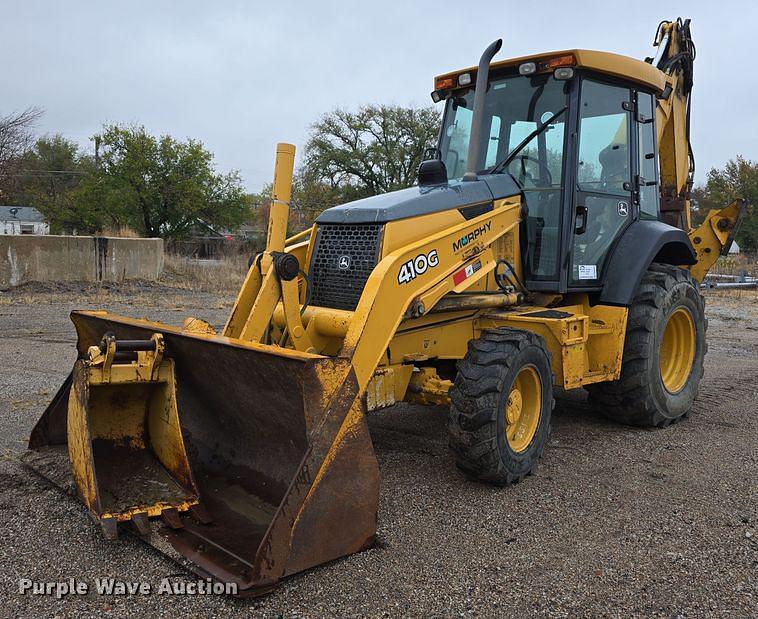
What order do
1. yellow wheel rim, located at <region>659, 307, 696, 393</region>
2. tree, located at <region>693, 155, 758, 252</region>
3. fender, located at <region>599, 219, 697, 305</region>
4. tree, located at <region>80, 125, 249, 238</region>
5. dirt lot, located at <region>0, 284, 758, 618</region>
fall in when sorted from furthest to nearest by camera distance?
tree, located at <region>693, 155, 758, 252</region>
tree, located at <region>80, 125, 249, 238</region>
yellow wheel rim, located at <region>659, 307, 696, 393</region>
fender, located at <region>599, 219, 697, 305</region>
dirt lot, located at <region>0, 284, 758, 618</region>

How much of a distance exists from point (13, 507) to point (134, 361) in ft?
3.31

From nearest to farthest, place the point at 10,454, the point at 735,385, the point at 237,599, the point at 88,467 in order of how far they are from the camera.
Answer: the point at 237,599
the point at 88,467
the point at 10,454
the point at 735,385

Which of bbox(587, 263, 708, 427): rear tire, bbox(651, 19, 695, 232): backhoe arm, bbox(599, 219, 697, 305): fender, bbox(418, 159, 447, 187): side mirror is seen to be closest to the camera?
bbox(418, 159, 447, 187): side mirror

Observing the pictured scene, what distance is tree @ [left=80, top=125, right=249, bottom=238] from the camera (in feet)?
90.5

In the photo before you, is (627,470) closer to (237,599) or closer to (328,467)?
(328,467)

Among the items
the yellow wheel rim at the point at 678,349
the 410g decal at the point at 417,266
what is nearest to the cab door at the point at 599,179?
the yellow wheel rim at the point at 678,349

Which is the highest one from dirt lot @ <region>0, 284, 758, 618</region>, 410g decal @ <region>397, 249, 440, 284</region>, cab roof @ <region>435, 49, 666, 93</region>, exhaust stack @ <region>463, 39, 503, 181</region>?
cab roof @ <region>435, 49, 666, 93</region>

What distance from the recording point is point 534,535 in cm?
360

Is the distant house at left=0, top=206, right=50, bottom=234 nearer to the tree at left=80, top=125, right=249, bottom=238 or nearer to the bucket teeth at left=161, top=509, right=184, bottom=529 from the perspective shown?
the tree at left=80, top=125, right=249, bottom=238

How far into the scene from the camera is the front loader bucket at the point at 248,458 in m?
3.06

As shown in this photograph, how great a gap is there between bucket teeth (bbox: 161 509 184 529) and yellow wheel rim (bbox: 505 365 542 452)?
1.99m

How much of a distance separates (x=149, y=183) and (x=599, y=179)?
25.2 m

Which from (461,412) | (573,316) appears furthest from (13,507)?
(573,316)

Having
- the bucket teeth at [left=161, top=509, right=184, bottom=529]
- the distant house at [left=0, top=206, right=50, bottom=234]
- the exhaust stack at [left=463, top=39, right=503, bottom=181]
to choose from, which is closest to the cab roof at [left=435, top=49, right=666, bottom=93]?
the exhaust stack at [left=463, top=39, right=503, bottom=181]
